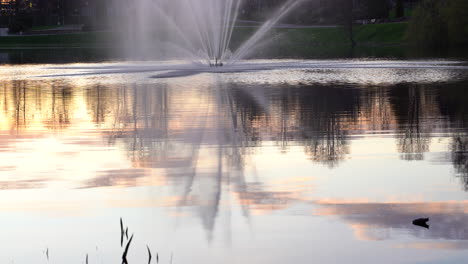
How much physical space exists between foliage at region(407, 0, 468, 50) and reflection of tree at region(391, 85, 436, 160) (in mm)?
55033

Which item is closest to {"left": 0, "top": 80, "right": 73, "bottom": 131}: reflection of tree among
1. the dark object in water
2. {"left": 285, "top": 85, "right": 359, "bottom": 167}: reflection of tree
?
{"left": 285, "top": 85, "right": 359, "bottom": 167}: reflection of tree

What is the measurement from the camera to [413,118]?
28.1 metres

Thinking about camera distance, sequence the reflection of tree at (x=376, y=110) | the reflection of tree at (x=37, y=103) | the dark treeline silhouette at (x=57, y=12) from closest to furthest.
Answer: the reflection of tree at (x=376, y=110), the reflection of tree at (x=37, y=103), the dark treeline silhouette at (x=57, y=12)

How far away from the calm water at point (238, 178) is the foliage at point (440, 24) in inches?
2355

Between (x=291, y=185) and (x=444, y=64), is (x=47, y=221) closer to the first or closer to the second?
(x=291, y=185)

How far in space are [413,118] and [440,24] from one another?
68.6 metres

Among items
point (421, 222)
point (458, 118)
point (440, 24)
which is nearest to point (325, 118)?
point (458, 118)

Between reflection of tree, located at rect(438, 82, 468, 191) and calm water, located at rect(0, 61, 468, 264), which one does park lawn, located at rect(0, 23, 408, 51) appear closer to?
reflection of tree, located at rect(438, 82, 468, 191)

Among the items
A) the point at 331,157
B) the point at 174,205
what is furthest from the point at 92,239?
the point at 331,157

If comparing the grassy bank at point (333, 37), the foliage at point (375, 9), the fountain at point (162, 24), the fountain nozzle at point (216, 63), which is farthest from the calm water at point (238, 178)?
the foliage at point (375, 9)

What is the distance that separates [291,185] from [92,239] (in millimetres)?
4838

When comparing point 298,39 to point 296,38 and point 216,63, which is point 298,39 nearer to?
point 296,38

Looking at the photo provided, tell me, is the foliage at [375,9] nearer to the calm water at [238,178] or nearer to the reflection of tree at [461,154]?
the calm water at [238,178]

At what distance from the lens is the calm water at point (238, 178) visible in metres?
12.7
